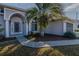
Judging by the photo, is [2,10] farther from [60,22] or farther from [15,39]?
[60,22]

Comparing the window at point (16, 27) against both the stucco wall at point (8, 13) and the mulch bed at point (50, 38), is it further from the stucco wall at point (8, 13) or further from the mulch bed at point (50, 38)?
the mulch bed at point (50, 38)

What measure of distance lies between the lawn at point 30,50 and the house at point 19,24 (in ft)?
0.83

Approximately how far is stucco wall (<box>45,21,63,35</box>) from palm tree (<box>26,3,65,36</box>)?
100 mm

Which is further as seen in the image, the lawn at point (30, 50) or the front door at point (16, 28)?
the front door at point (16, 28)

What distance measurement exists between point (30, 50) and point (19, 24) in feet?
2.16

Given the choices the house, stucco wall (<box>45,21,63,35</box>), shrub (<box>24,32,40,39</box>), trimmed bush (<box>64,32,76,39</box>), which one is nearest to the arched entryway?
the house

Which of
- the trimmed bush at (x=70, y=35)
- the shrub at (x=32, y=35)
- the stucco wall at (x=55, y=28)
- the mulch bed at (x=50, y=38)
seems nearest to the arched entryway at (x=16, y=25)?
the shrub at (x=32, y=35)

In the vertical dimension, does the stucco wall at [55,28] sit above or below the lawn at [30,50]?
above

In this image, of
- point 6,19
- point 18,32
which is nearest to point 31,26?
point 18,32

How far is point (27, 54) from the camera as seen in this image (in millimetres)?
3682

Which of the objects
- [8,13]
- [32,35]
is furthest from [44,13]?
[8,13]

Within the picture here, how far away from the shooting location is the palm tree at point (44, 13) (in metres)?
3.65

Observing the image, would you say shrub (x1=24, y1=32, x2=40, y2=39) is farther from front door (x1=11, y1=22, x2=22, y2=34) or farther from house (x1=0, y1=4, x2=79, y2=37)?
front door (x1=11, y1=22, x2=22, y2=34)

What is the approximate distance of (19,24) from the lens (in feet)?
12.5
